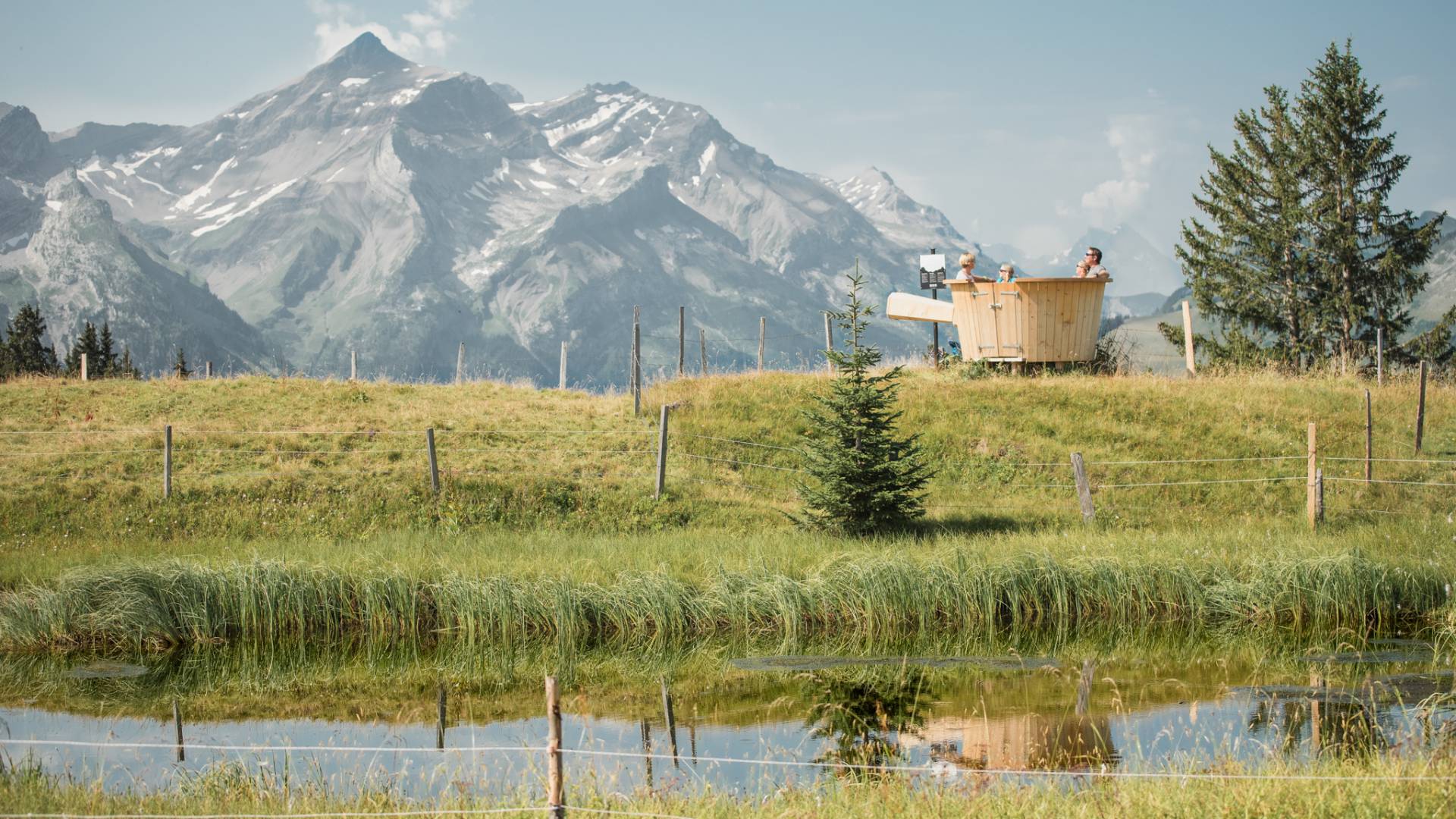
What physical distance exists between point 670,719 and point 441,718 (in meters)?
2.66

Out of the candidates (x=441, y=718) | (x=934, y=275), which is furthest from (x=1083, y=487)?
(x=441, y=718)

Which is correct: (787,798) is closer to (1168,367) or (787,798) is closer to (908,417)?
(908,417)

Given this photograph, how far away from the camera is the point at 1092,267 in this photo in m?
33.3

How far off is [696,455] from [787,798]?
18.0 meters

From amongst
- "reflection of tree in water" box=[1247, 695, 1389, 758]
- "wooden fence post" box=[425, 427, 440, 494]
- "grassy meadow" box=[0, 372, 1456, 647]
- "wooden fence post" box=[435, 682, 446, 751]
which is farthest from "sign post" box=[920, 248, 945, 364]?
"wooden fence post" box=[435, 682, 446, 751]

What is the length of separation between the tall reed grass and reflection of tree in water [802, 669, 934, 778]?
92.6 inches

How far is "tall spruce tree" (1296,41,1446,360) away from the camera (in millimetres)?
44438

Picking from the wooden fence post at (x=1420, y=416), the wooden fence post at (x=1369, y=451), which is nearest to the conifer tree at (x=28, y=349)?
the wooden fence post at (x=1369, y=451)

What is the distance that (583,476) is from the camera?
86.4ft

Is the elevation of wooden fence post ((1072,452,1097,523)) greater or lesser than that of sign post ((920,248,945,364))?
Result: lesser

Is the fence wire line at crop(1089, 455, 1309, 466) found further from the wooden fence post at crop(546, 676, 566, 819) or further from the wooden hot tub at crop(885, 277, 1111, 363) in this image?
the wooden fence post at crop(546, 676, 566, 819)

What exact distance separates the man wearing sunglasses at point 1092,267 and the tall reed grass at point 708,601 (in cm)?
1486

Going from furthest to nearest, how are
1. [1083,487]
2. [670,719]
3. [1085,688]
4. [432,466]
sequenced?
[432,466] < [1083,487] < [1085,688] < [670,719]

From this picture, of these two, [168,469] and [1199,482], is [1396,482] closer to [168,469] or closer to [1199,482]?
[1199,482]
